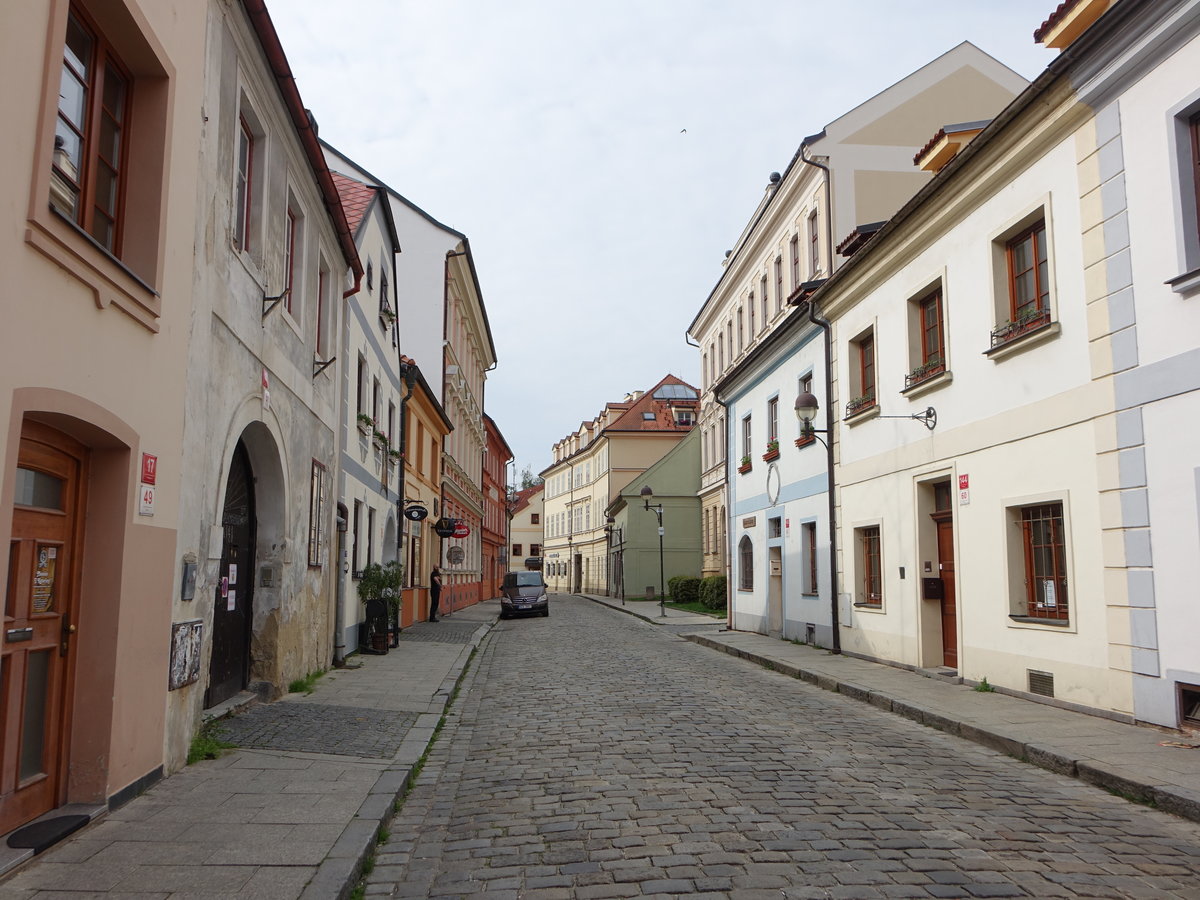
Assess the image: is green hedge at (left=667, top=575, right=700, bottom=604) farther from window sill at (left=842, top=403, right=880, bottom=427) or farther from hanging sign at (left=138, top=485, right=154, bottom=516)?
hanging sign at (left=138, top=485, right=154, bottom=516)

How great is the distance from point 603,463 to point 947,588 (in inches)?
1922

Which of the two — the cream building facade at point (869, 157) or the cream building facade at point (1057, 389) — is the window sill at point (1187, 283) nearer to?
the cream building facade at point (1057, 389)

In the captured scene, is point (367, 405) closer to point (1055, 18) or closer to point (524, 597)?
point (1055, 18)

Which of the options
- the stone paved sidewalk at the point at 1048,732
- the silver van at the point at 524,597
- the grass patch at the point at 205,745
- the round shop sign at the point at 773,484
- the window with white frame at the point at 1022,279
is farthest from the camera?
the silver van at the point at 524,597

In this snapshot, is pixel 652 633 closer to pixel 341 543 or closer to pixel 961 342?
pixel 341 543

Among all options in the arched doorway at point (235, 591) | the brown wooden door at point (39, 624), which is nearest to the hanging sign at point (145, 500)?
the brown wooden door at point (39, 624)

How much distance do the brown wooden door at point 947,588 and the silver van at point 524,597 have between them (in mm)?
19637

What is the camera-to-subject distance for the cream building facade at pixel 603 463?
59156 millimetres

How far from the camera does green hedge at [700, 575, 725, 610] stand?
32969mm

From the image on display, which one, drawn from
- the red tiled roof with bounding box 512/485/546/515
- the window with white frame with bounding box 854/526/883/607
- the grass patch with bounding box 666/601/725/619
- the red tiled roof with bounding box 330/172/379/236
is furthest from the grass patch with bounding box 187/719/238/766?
the red tiled roof with bounding box 512/485/546/515

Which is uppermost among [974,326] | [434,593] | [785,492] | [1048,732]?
[974,326]

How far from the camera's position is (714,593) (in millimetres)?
33281

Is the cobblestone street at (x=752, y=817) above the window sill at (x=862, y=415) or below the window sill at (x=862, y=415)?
below

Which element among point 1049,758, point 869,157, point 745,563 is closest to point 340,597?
point 1049,758
